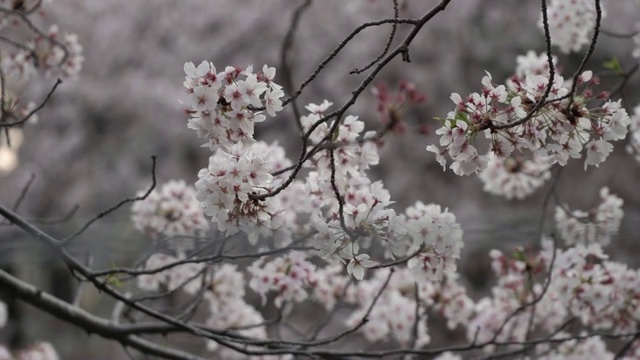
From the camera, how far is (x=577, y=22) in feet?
8.78

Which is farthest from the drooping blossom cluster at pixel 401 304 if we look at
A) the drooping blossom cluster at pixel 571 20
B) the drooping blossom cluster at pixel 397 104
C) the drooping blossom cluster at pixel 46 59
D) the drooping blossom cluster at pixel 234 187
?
the drooping blossom cluster at pixel 234 187

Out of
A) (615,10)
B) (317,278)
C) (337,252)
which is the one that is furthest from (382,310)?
(615,10)

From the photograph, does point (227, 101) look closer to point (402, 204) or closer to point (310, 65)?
point (402, 204)

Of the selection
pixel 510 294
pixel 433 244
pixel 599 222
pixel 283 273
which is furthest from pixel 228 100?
pixel 510 294

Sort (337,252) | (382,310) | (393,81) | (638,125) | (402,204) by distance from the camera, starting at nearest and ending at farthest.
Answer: (337,252)
(638,125)
(382,310)
(402,204)
(393,81)

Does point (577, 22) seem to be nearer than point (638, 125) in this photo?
No

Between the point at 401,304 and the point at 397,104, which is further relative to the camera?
the point at 401,304

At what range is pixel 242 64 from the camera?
24.5ft

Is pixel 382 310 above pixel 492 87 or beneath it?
above

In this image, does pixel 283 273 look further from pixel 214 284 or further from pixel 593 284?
pixel 593 284

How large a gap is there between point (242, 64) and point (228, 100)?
20.2 feet

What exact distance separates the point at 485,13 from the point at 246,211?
6530mm

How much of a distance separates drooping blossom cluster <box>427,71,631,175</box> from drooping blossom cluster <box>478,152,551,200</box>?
4.53ft

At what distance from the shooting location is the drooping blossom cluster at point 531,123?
1.37 m
